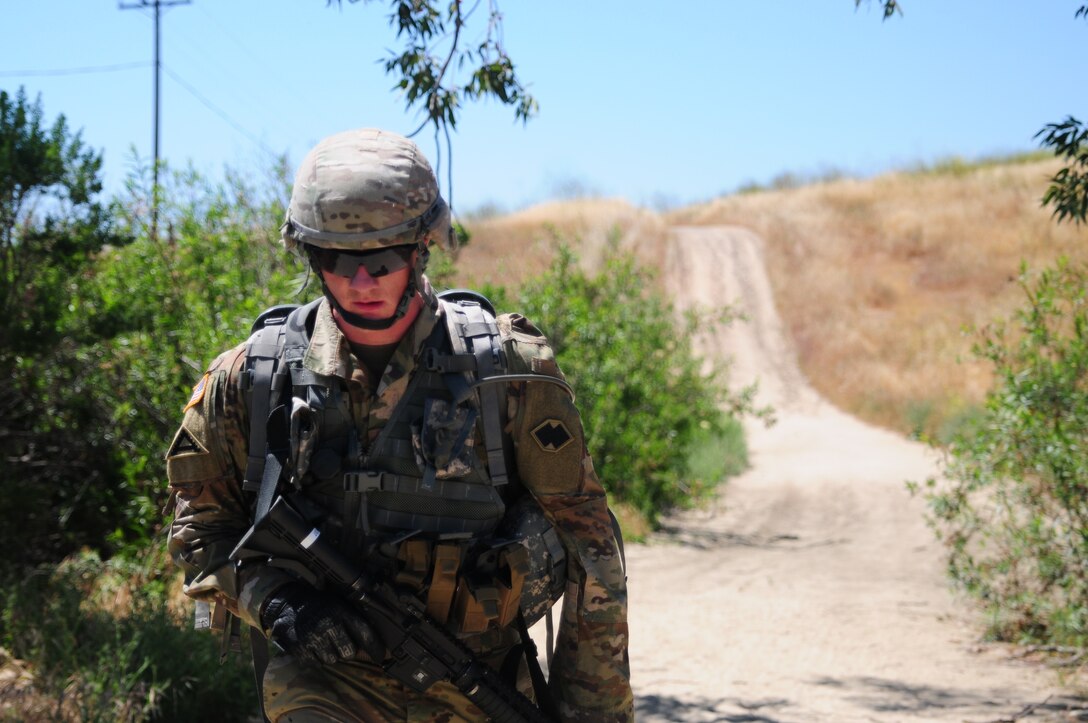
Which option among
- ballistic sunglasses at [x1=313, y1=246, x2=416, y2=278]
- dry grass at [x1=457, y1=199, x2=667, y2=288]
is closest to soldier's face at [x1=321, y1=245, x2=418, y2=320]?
ballistic sunglasses at [x1=313, y1=246, x2=416, y2=278]

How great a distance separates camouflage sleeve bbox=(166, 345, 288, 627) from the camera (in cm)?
212

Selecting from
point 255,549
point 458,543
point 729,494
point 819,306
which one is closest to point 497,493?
point 458,543

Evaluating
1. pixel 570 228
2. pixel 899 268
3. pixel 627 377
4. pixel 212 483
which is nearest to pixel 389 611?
pixel 212 483

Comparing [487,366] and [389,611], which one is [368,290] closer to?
[487,366]

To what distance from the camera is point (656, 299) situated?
1250cm

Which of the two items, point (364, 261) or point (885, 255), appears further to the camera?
point (885, 255)

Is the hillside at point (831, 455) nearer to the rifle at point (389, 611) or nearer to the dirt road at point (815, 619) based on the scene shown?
the dirt road at point (815, 619)

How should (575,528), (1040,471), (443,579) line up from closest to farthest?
1. (443,579)
2. (575,528)
3. (1040,471)

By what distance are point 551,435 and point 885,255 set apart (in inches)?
1318

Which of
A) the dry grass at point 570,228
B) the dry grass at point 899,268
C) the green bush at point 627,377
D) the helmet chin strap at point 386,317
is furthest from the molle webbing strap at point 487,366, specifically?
the dry grass at point 570,228

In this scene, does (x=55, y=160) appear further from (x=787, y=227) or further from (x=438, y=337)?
(x=787, y=227)

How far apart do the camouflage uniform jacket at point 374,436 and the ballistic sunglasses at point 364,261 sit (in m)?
0.11

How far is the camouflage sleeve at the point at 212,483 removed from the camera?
2115mm

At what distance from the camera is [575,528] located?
224 cm
